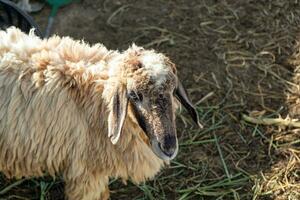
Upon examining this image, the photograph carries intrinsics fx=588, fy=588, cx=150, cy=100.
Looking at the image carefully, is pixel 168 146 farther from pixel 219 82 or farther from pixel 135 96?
pixel 219 82

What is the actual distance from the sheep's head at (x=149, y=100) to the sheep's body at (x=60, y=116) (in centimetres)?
20

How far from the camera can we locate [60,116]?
9.98ft

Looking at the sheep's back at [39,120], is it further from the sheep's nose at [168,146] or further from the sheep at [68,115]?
the sheep's nose at [168,146]

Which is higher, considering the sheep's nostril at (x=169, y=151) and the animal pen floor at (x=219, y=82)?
the sheep's nostril at (x=169, y=151)

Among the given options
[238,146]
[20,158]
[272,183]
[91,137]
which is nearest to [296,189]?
[272,183]

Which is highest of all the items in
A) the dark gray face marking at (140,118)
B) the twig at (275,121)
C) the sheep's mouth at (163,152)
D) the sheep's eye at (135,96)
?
the sheep's eye at (135,96)

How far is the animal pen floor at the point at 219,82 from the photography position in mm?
3672

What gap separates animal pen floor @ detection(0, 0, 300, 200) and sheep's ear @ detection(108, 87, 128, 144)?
0.94 metres

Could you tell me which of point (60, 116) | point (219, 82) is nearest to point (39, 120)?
point (60, 116)

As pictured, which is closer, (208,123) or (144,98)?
(144,98)

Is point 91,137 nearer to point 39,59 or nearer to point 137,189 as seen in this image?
point 39,59

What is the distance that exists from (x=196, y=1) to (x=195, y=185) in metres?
1.92

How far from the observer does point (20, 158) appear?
3131mm

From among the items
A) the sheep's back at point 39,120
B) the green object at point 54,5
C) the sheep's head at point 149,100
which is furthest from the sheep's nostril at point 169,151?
the green object at point 54,5
